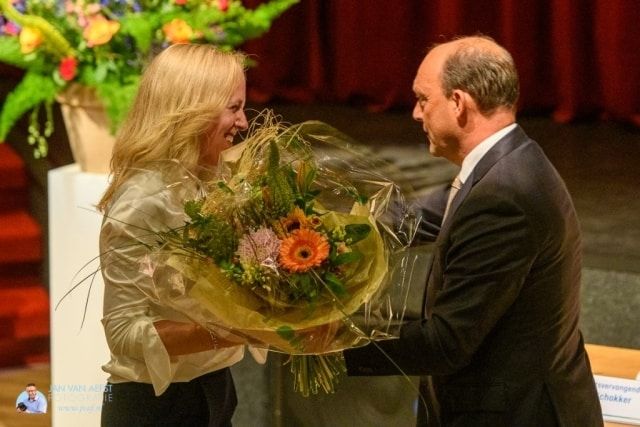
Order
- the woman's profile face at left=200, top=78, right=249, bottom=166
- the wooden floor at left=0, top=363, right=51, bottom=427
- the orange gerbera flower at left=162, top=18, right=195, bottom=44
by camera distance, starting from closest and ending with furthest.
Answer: the woman's profile face at left=200, top=78, right=249, bottom=166 < the orange gerbera flower at left=162, top=18, right=195, bottom=44 < the wooden floor at left=0, top=363, right=51, bottom=427

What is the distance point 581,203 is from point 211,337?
263 centimetres

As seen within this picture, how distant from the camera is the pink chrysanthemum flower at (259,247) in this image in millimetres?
1622

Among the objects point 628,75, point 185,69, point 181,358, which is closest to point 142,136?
point 185,69

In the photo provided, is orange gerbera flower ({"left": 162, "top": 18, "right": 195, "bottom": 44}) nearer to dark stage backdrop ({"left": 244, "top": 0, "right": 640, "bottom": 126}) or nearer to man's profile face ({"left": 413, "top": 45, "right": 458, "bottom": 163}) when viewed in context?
man's profile face ({"left": 413, "top": 45, "right": 458, "bottom": 163})

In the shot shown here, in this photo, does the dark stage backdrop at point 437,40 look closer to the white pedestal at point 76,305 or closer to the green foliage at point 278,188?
the white pedestal at point 76,305

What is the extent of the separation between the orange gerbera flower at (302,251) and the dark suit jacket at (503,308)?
1.04 ft

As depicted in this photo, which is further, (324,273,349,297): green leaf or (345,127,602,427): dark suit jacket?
(345,127,602,427): dark suit jacket

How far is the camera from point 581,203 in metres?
4.11

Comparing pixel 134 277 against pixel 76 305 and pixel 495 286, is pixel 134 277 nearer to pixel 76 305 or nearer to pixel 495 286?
pixel 495 286

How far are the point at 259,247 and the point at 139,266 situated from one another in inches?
12.7

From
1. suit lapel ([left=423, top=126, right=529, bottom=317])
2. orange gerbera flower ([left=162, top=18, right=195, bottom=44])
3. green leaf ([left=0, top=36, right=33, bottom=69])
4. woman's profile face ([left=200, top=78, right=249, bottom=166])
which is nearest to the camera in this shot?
suit lapel ([left=423, top=126, right=529, bottom=317])

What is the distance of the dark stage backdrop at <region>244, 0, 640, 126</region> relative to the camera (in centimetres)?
479

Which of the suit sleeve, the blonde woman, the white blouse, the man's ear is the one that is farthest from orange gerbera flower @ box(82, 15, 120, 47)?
the suit sleeve

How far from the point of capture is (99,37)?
9.03 feet
